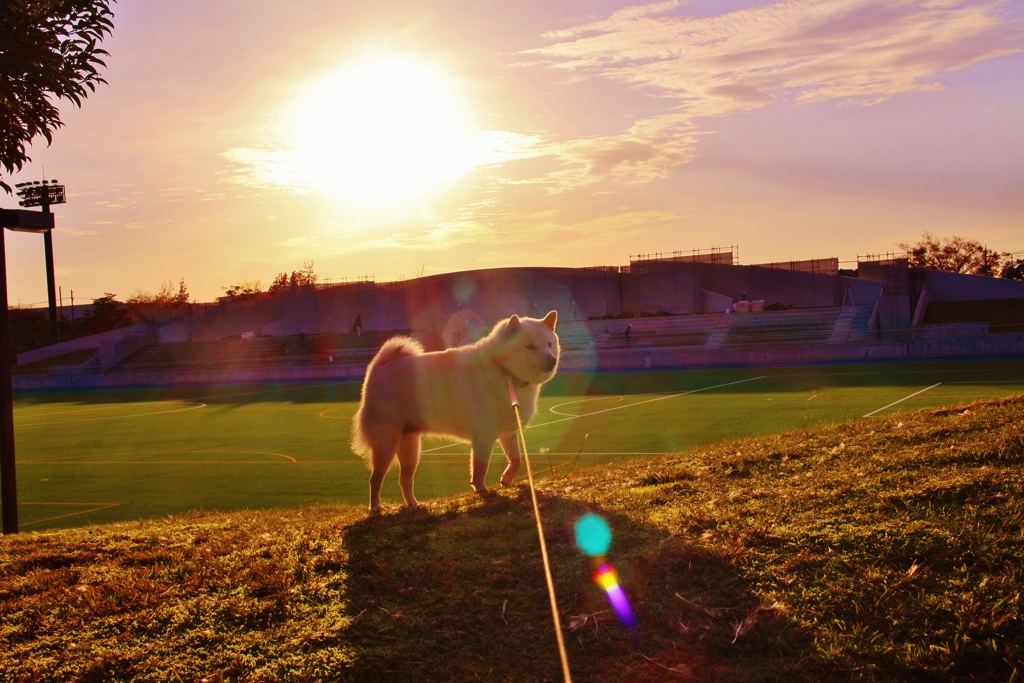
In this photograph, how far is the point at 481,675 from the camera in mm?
3656

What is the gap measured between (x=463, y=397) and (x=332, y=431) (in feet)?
44.6

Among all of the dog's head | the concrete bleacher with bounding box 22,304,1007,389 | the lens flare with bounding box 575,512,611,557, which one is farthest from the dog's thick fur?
the concrete bleacher with bounding box 22,304,1007,389

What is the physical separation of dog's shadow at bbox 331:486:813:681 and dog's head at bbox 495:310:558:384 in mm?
2484

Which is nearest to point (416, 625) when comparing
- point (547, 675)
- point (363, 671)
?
point (363, 671)

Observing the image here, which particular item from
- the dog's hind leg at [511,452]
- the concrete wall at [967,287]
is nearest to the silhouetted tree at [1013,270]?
the concrete wall at [967,287]

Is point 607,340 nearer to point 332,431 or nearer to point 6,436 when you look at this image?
point 332,431

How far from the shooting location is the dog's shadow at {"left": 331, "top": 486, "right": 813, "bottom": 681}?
3.63 m

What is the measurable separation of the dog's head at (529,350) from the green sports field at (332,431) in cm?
431

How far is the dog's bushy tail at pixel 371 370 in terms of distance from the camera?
807 centimetres

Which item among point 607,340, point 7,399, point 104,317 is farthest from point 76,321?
point 7,399

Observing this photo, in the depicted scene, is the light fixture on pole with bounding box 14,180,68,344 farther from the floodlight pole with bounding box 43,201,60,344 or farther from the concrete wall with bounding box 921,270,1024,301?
the concrete wall with bounding box 921,270,1024,301

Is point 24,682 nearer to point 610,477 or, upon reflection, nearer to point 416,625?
point 416,625

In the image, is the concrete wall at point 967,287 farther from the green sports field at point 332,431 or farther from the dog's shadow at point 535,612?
the dog's shadow at point 535,612

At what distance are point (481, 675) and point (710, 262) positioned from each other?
6624 cm
